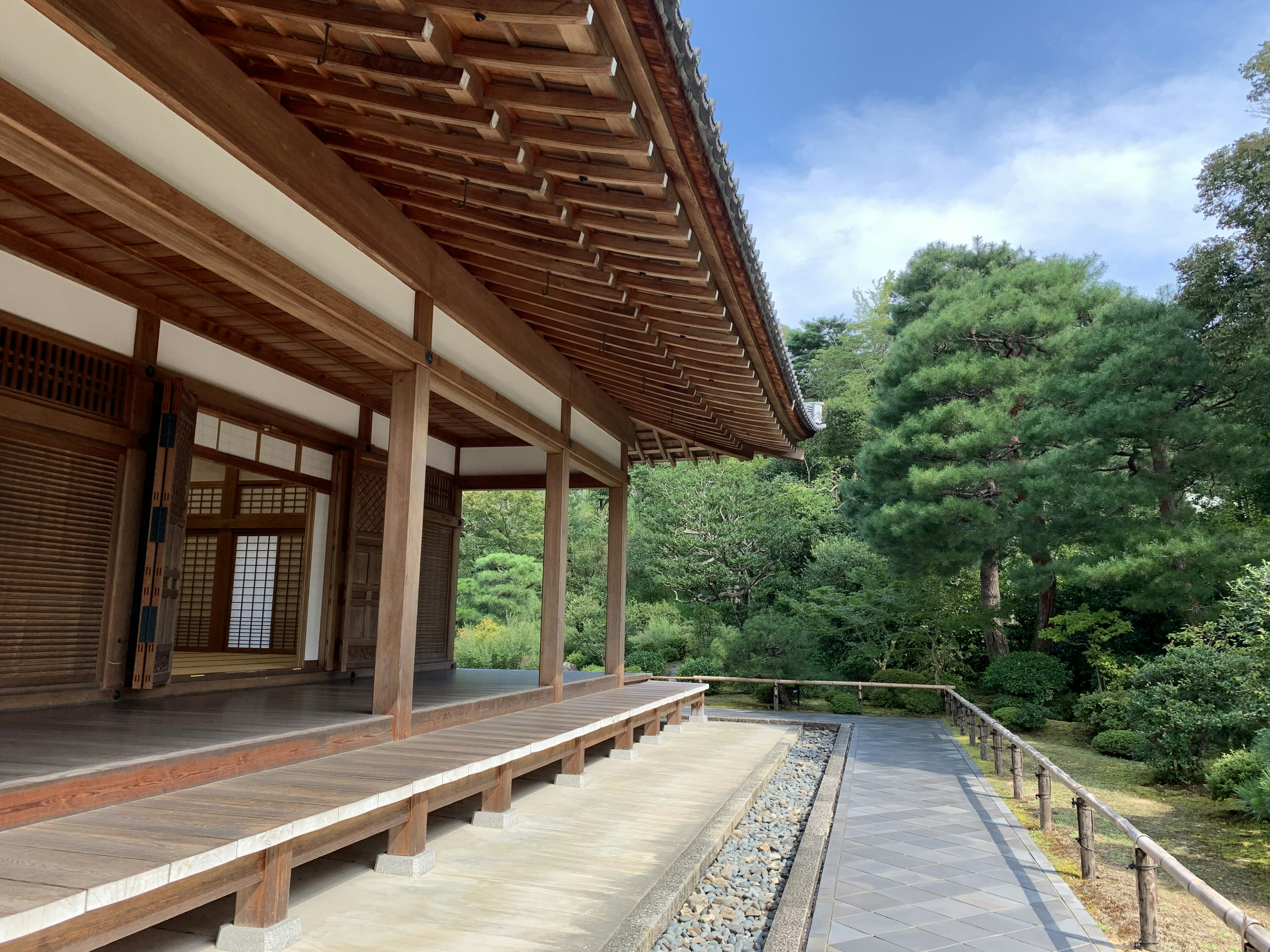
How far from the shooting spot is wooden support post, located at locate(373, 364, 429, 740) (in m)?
4.71

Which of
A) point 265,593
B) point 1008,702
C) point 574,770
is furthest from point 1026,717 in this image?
point 265,593

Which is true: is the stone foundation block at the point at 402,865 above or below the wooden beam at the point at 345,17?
below

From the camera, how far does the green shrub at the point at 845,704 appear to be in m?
14.9

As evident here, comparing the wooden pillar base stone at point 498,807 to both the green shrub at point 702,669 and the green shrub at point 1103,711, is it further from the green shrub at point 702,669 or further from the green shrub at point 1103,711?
the green shrub at point 702,669

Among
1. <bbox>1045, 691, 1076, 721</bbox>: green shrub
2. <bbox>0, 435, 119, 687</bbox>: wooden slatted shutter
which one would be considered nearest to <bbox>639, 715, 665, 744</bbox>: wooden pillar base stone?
<bbox>0, 435, 119, 687</bbox>: wooden slatted shutter

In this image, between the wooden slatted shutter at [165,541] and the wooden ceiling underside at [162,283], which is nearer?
the wooden ceiling underside at [162,283]

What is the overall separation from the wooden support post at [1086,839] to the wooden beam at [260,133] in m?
4.75

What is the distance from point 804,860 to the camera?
517 centimetres

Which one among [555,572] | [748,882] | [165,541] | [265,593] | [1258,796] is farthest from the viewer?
[265,593]

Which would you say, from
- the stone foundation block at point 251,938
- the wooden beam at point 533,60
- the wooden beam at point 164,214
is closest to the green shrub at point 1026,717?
the wooden beam at point 164,214

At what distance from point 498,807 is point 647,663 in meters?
12.6

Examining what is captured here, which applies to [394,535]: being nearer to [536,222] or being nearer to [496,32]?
[536,222]

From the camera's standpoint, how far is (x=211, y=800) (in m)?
3.25

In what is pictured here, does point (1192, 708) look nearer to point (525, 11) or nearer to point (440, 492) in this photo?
point (440, 492)
